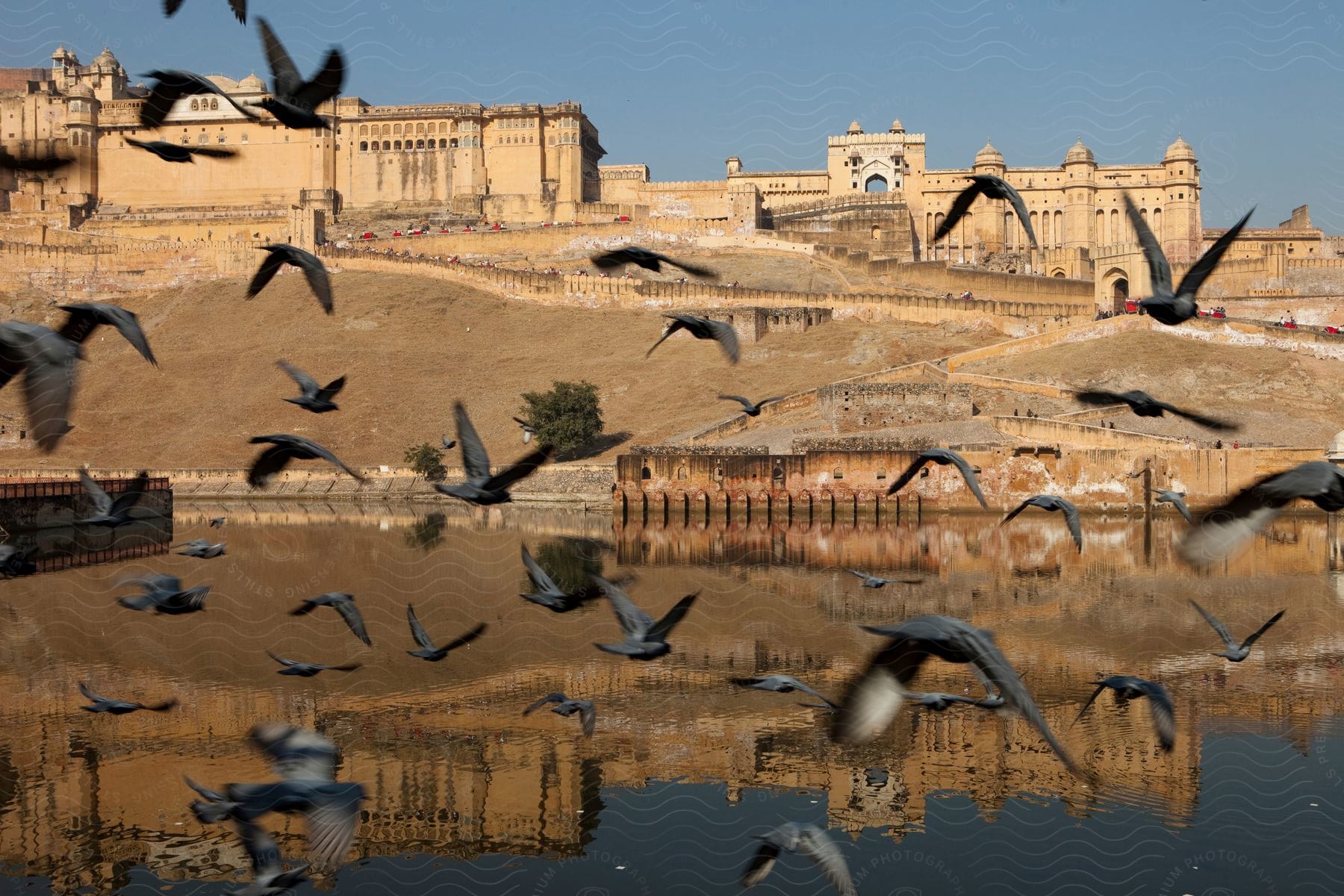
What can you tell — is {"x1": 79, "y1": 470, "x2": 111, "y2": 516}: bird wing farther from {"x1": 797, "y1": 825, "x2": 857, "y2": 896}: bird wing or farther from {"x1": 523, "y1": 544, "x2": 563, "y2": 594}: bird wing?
{"x1": 797, "y1": 825, "x2": 857, "y2": 896}: bird wing

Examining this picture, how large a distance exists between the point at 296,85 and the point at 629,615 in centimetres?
322

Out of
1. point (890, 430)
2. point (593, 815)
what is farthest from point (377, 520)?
point (593, 815)

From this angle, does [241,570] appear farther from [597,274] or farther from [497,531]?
[597,274]

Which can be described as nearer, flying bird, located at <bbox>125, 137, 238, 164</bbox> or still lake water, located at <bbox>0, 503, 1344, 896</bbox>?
flying bird, located at <bbox>125, 137, 238, 164</bbox>

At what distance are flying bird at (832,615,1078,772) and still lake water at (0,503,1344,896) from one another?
15.6ft

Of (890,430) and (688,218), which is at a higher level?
(688,218)

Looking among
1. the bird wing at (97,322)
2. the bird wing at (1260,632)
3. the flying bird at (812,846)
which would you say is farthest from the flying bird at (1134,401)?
the bird wing at (97,322)

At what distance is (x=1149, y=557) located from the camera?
26719mm

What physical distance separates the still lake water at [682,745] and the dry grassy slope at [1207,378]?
16.3 metres

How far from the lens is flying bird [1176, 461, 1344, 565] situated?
6.22 m

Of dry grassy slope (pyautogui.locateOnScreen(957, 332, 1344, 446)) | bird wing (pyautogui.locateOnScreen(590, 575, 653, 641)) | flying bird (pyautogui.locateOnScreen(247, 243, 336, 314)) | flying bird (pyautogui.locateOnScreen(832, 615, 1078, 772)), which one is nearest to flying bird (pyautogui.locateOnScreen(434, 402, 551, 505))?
bird wing (pyautogui.locateOnScreen(590, 575, 653, 641))

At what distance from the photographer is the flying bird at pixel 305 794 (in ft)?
21.4

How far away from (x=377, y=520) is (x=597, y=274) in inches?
1252

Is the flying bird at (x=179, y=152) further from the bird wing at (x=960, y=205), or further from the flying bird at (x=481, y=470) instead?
the bird wing at (x=960, y=205)
